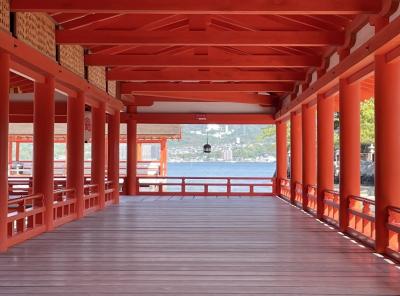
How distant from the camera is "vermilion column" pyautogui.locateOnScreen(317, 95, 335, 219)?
10.3 meters

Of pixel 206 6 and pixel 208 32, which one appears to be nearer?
pixel 206 6

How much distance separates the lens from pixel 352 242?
741 centimetres

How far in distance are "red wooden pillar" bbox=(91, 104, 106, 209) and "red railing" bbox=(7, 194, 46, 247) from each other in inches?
140

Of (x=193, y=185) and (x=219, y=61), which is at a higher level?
(x=219, y=61)

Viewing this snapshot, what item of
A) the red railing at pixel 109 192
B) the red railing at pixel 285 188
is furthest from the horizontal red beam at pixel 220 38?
the red railing at pixel 285 188

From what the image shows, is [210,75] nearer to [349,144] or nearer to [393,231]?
[349,144]

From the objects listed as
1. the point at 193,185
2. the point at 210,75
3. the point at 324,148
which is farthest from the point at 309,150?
the point at 193,185

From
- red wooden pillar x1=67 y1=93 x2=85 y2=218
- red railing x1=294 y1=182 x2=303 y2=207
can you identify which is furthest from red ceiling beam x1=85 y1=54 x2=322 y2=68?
red railing x1=294 y1=182 x2=303 y2=207

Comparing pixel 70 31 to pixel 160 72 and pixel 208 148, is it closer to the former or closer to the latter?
pixel 160 72

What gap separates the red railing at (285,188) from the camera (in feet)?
52.1

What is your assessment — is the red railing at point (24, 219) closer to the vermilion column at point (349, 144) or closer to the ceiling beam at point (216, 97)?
the vermilion column at point (349, 144)

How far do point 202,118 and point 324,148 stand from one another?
717cm

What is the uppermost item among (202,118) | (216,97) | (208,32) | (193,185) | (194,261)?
(208,32)

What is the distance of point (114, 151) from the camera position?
14039 millimetres
